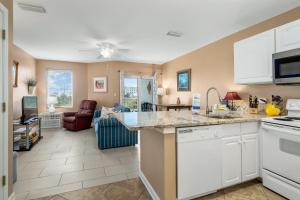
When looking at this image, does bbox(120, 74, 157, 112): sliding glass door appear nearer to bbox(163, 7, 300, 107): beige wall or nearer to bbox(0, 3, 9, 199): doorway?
bbox(163, 7, 300, 107): beige wall

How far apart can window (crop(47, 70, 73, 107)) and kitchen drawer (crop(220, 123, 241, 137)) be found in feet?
20.3

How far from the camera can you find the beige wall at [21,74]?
4.51 meters

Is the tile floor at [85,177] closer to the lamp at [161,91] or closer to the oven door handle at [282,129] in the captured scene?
the oven door handle at [282,129]

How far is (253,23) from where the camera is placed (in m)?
3.13

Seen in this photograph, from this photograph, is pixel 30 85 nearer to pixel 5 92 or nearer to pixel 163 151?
pixel 5 92

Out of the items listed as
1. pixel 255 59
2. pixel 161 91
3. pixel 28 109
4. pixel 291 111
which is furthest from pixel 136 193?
pixel 161 91

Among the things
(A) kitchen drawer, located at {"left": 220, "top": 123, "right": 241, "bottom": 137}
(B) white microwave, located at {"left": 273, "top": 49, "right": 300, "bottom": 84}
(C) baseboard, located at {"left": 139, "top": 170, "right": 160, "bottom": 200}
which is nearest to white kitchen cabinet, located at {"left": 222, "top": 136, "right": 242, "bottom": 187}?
(A) kitchen drawer, located at {"left": 220, "top": 123, "right": 241, "bottom": 137}

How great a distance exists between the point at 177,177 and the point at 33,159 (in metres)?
3.04

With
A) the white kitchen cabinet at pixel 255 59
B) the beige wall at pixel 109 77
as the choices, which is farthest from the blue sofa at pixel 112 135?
the beige wall at pixel 109 77

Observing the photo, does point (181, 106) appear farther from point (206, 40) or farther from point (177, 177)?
point (177, 177)

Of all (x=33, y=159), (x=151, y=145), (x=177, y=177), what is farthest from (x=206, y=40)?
(x=33, y=159)

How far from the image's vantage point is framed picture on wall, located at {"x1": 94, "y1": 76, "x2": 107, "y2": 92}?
671 centimetres

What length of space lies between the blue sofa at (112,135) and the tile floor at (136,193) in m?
1.62

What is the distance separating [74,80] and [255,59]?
631 centimetres
